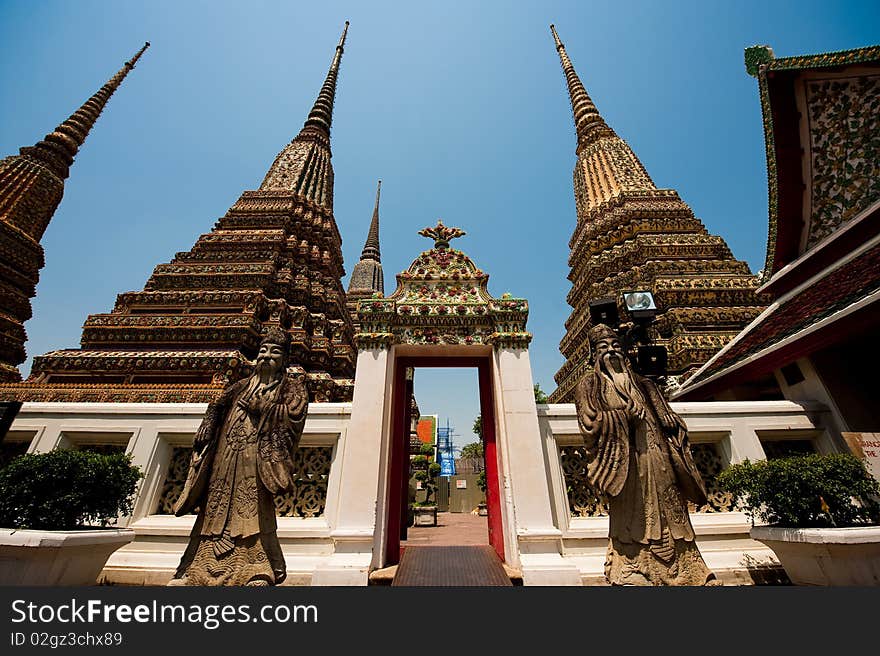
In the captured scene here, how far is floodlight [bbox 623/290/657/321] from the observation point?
4.94 meters

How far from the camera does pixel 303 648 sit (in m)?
2.48

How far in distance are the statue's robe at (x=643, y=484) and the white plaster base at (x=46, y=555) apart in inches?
220

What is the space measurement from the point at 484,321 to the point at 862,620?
15.8 ft

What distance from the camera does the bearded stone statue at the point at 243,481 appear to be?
380 cm

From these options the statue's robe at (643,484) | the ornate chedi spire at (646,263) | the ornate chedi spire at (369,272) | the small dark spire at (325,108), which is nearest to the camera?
the statue's robe at (643,484)

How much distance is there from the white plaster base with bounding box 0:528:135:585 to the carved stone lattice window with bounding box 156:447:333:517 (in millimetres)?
1430

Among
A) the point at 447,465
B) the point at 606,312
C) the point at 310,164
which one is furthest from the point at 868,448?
the point at 447,465

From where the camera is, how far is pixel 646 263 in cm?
1421

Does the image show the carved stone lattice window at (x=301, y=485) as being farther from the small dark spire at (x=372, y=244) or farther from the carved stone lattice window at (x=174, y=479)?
the small dark spire at (x=372, y=244)

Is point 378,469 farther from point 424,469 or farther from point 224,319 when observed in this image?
point 424,469

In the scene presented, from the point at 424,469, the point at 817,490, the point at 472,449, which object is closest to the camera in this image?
the point at 817,490

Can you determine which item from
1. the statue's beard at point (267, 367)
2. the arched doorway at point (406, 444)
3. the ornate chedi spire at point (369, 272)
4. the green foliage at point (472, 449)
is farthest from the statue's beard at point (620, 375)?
the green foliage at point (472, 449)

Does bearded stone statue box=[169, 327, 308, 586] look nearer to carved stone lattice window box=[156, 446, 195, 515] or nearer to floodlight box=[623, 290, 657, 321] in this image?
carved stone lattice window box=[156, 446, 195, 515]

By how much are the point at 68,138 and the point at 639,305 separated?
25045 mm
